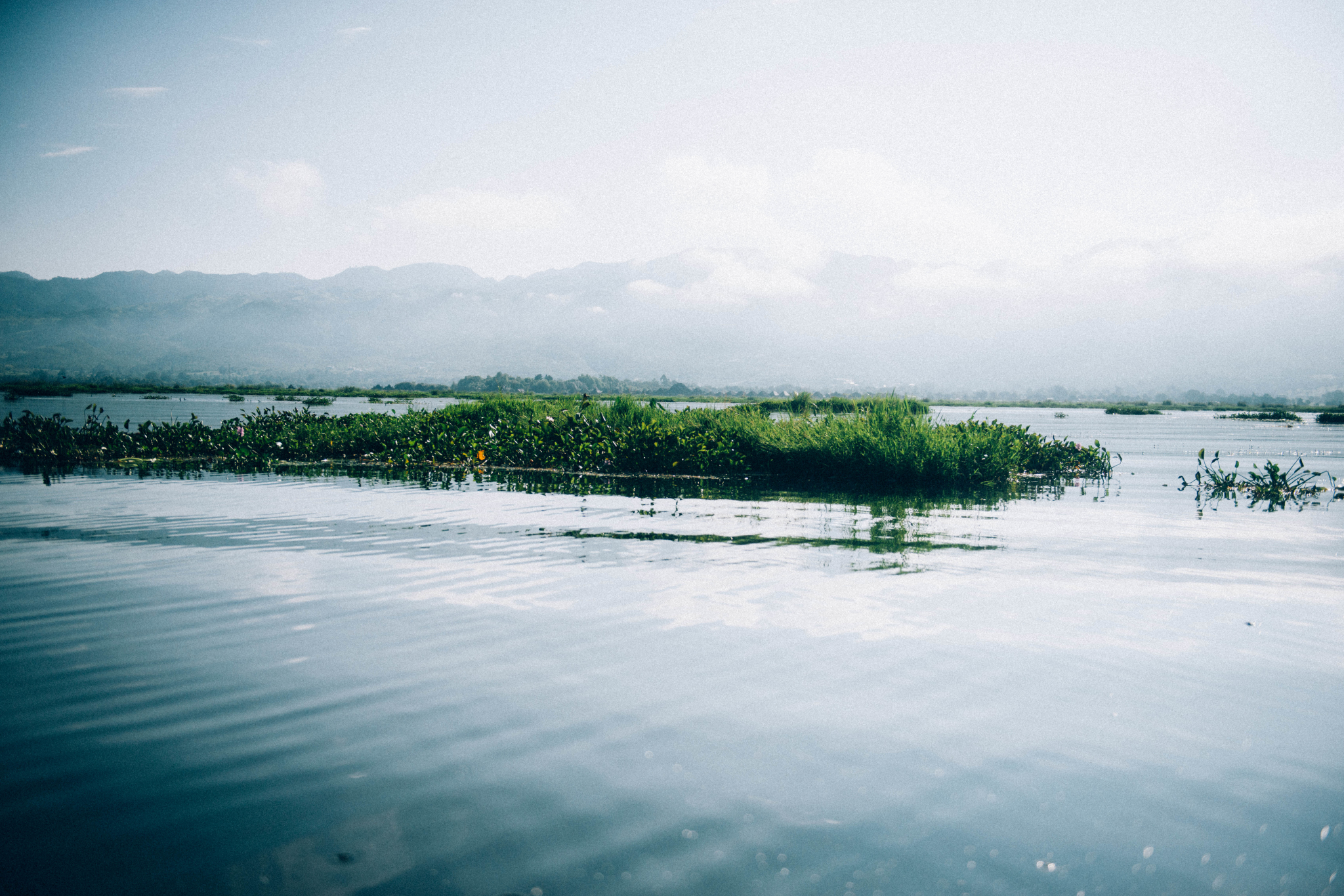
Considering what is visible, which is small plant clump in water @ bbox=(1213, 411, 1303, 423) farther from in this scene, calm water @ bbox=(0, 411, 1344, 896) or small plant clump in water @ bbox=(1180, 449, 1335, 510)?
calm water @ bbox=(0, 411, 1344, 896)

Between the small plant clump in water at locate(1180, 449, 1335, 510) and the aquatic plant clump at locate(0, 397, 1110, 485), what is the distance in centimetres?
344

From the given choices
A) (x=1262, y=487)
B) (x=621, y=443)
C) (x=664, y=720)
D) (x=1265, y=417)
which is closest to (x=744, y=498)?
(x=621, y=443)

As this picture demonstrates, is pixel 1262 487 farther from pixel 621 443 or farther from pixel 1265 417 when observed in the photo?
pixel 1265 417

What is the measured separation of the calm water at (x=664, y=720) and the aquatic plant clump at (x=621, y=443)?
9.96 meters

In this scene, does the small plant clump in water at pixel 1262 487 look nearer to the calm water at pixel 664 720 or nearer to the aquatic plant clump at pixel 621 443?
the aquatic plant clump at pixel 621 443

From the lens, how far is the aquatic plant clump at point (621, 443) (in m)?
22.8

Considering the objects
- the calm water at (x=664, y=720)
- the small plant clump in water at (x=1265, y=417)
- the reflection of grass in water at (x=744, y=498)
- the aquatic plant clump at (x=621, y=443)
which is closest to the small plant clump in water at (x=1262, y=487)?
the aquatic plant clump at (x=621, y=443)

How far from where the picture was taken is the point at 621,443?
25062 millimetres

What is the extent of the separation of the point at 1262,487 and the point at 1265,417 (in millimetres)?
93937

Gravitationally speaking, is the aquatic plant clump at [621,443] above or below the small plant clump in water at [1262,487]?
above

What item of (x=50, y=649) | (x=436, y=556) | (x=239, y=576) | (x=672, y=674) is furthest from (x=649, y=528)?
(x=50, y=649)

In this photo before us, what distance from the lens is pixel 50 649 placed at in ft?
24.9

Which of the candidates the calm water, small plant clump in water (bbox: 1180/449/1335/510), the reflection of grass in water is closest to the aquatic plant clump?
the reflection of grass in water

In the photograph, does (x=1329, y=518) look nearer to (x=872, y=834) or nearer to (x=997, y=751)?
(x=997, y=751)
